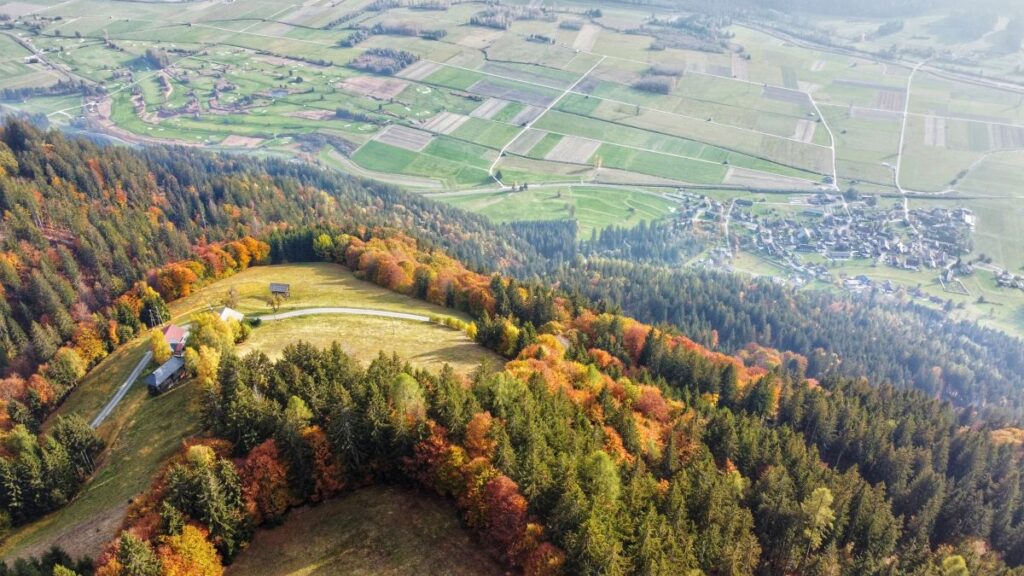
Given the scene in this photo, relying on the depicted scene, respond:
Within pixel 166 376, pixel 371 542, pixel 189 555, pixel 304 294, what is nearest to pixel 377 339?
pixel 304 294

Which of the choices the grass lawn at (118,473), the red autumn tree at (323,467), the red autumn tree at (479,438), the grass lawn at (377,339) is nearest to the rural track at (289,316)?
the grass lawn at (377,339)

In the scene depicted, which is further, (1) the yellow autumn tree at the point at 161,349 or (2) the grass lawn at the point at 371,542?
(1) the yellow autumn tree at the point at 161,349

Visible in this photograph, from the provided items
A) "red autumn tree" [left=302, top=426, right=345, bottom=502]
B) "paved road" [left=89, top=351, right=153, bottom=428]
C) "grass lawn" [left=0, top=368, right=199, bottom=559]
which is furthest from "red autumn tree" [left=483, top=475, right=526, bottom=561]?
"paved road" [left=89, top=351, right=153, bottom=428]

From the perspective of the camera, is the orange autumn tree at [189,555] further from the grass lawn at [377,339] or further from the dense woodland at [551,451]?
the grass lawn at [377,339]

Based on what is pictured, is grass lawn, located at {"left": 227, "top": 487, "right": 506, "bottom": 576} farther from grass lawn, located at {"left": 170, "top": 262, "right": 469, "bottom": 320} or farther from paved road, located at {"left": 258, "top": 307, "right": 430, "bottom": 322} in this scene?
grass lawn, located at {"left": 170, "top": 262, "right": 469, "bottom": 320}

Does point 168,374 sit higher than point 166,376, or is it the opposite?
point 168,374

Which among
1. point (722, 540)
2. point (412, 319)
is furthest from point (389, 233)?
point (722, 540)

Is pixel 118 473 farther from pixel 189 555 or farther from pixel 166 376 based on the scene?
pixel 189 555
